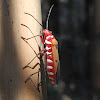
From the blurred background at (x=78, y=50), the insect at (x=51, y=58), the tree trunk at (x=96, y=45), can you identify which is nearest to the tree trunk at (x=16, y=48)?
the insect at (x=51, y=58)

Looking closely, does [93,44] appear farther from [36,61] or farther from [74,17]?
[36,61]

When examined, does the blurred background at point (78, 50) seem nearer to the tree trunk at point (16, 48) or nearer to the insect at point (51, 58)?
the insect at point (51, 58)

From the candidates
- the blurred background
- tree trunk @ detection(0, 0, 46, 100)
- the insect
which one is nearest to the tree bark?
the blurred background

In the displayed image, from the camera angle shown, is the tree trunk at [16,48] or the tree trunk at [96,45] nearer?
the tree trunk at [16,48]

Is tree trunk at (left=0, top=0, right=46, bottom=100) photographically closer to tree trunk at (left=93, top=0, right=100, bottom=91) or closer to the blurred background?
the blurred background

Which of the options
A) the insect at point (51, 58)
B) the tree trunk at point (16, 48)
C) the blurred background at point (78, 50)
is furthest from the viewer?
the blurred background at point (78, 50)
